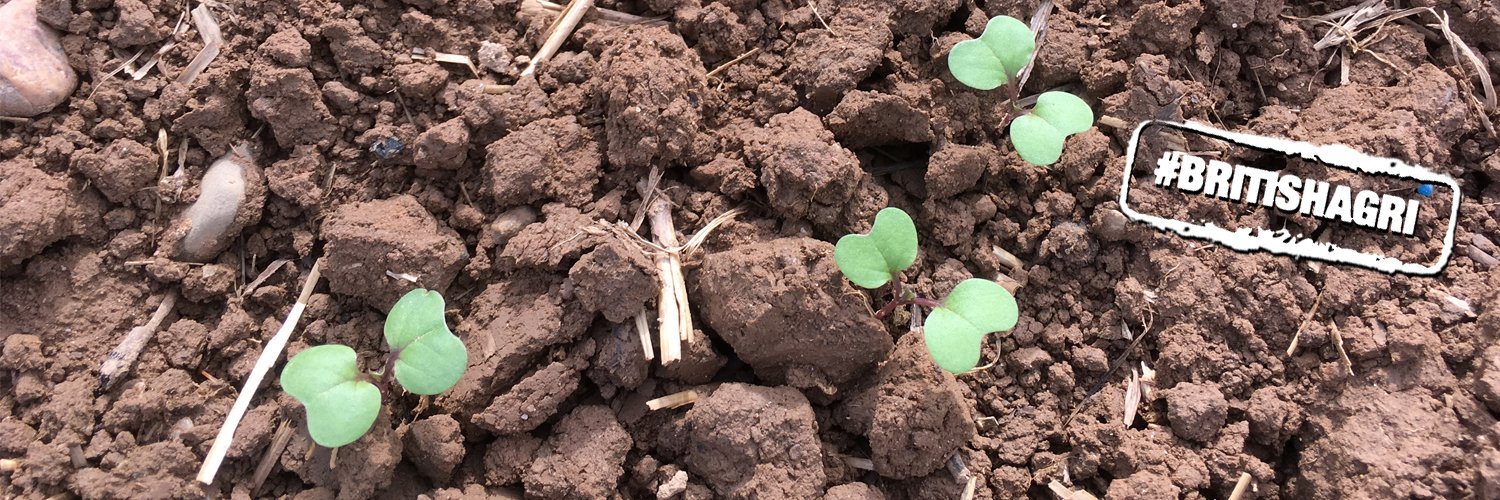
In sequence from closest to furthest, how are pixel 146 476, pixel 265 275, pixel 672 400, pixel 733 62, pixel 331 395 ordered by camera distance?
pixel 331 395 → pixel 146 476 → pixel 672 400 → pixel 265 275 → pixel 733 62

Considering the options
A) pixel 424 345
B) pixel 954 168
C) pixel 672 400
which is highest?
pixel 954 168

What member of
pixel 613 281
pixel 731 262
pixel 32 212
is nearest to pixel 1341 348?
pixel 731 262

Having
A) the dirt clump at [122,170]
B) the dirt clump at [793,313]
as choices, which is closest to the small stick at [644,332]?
the dirt clump at [793,313]

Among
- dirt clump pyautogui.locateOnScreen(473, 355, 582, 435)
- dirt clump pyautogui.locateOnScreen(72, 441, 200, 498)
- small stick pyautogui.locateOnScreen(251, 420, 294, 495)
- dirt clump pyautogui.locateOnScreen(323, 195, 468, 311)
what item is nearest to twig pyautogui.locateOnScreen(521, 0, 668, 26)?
dirt clump pyautogui.locateOnScreen(323, 195, 468, 311)

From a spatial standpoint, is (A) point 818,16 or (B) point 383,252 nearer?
(B) point 383,252

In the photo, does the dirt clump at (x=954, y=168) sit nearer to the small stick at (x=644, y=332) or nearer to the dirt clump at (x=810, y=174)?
the dirt clump at (x=810, y=174)

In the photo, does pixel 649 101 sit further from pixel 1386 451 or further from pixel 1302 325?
pixel 1386 451

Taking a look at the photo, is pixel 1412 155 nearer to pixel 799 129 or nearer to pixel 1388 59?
pixel 1388 59

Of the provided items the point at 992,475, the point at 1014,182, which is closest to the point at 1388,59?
the point at 1014,182
